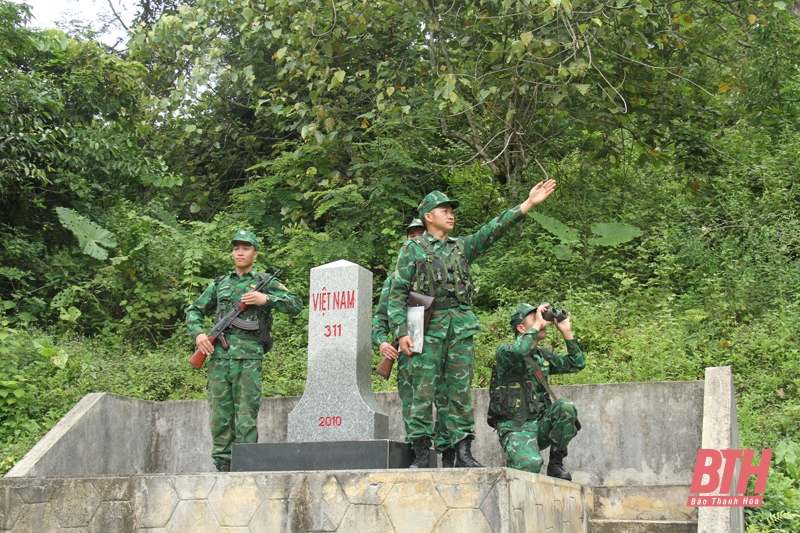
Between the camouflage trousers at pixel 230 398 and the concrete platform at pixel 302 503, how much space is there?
117 cm

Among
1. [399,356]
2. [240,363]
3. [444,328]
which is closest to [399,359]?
[399,356]

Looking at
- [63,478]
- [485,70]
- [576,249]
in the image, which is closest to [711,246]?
[576,249]

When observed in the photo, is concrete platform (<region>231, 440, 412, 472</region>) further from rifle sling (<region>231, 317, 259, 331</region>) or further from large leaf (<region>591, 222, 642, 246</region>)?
large leaf (<region>591, 222, 642, 246</region>)

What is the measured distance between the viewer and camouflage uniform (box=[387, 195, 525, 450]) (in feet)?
18.7

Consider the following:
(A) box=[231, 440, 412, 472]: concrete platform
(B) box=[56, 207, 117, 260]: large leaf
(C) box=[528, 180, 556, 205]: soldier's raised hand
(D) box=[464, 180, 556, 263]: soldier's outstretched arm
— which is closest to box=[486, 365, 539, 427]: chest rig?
(A) box=[231, 440, 412, 472]: concrete platform

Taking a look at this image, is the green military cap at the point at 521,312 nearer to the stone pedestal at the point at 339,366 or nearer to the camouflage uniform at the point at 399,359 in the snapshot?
the camouflage uniform at the point at 399,359

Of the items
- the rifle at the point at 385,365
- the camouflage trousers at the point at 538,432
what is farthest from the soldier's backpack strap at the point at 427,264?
the camouflage trousers at the point at 538,432

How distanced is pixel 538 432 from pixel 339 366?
158 cm

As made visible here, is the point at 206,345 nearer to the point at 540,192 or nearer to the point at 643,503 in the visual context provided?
the point at 540,192

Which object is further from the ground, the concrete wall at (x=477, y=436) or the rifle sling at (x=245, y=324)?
the rifle sling at (x=245, y=324)

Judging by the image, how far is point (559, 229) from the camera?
443 inches

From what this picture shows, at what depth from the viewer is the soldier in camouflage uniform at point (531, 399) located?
589 centimetres

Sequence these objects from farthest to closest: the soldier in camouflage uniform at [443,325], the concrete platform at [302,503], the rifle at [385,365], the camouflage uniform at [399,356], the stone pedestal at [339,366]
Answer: the stone pedestal at [339,366]
the rifle at [385,365]
the camouflage uniform at [399,356]
the soldier in camouflage uniform at [443,325]
the concrete platform at [302,503]

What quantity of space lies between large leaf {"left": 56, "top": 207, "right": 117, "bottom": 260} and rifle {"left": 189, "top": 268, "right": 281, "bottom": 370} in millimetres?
5769
